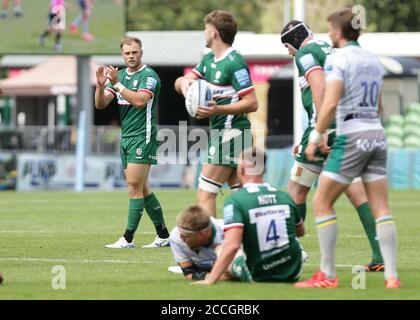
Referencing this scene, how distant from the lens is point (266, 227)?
32.3 feet

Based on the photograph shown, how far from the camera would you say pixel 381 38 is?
34.9 metres

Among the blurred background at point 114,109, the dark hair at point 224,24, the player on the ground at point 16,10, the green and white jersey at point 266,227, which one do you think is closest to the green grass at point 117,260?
the green and white jersey at point 266,227

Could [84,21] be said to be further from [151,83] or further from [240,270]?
[240,270]

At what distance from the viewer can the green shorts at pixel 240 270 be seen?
1012 cm

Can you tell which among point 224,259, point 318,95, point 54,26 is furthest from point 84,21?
point 224,259

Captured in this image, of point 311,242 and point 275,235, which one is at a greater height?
point 275,235

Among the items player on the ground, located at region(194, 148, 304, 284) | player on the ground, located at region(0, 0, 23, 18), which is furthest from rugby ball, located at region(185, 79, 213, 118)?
player on the ground, located at region(0, 0, 23, 18)

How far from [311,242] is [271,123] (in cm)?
2819

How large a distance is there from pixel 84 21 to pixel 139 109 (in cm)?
2075

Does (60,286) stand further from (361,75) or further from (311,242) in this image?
(311,242)

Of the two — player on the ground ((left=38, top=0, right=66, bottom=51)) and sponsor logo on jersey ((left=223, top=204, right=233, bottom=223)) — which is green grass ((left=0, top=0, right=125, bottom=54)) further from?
sponsor logo on jersey ((left=223, top=204, right=233, bottom=223))

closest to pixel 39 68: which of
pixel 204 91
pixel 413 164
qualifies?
pixel 413 164

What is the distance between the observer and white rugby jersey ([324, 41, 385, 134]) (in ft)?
31.7

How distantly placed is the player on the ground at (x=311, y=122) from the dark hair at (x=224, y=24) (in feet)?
1.84
